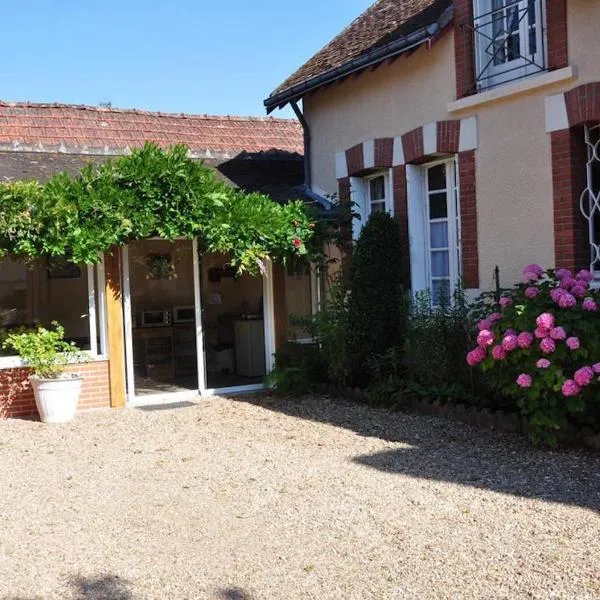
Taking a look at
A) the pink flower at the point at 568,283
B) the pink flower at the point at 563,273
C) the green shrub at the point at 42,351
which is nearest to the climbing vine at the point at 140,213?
the green shrub at the point at 42,351

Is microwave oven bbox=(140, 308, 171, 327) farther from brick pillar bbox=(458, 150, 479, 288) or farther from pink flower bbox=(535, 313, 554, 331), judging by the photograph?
pink flower bbox=(535, 313, 554, 331)

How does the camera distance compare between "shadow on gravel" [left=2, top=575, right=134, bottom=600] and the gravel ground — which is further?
the gravel ground

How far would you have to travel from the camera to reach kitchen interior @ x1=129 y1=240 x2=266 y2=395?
10.9 m

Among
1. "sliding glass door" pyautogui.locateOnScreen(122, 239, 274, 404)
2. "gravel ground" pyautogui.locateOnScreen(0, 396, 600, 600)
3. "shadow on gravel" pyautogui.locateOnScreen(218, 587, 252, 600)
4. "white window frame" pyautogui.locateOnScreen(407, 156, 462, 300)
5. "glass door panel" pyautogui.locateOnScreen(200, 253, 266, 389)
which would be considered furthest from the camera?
"glass door panel" pyautogui.locateOnScreen(200, 253, 266, 389)

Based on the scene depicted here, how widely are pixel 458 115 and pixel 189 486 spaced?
530 centimetres

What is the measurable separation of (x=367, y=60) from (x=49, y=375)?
5.33 m

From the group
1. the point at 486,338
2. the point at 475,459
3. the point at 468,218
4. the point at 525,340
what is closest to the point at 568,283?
the point at 525,340

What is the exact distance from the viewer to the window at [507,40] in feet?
27.6

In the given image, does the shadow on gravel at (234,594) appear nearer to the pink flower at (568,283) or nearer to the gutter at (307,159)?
the pink flower at (568,283)

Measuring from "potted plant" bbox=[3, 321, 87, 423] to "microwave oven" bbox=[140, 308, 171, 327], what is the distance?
2321 mm

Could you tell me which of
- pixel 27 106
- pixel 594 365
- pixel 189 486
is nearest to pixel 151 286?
pixel 27 106

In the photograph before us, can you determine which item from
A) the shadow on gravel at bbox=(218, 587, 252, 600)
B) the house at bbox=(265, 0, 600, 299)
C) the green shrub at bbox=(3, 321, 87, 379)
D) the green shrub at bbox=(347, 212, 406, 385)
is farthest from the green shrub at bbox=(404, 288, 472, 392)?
the shadow on gravel at bbox=(218, 587, 252, 600)

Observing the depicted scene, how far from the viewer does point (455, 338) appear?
8.77 meters

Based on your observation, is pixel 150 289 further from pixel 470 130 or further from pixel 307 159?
pixel 470 130
